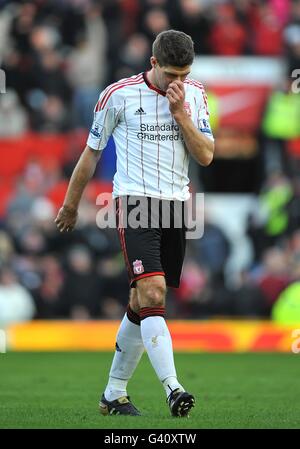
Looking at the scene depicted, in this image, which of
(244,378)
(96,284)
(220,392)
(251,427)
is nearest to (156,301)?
(251,427)

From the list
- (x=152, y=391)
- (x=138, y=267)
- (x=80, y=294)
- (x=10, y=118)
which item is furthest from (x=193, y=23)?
(x=138, y=267)

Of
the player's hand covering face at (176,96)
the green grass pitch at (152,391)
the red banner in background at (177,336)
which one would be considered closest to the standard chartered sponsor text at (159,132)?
the player's hand covering face at (176,96)

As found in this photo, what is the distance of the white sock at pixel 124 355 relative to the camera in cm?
830

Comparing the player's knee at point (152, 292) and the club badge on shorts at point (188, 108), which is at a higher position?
the club badge on shorts at point (188, 108)

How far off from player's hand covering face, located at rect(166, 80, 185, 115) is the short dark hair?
13 cm

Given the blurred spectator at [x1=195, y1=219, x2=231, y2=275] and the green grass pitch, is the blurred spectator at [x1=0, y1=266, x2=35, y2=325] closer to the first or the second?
the green grass pitch

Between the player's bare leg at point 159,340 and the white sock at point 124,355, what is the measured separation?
0.35m

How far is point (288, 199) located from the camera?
17656 millimetres

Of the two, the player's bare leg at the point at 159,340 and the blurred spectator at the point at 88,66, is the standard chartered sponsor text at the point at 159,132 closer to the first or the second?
the player's bare leg at the point at 159,340

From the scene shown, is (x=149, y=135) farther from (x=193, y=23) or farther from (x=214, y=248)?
(x=193, y=23)

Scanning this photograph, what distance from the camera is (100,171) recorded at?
18.4 m

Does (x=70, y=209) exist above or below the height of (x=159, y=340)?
above

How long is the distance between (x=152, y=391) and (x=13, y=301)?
642 centimetres

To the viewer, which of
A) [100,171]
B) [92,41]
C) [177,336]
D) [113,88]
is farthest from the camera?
[92,41]
